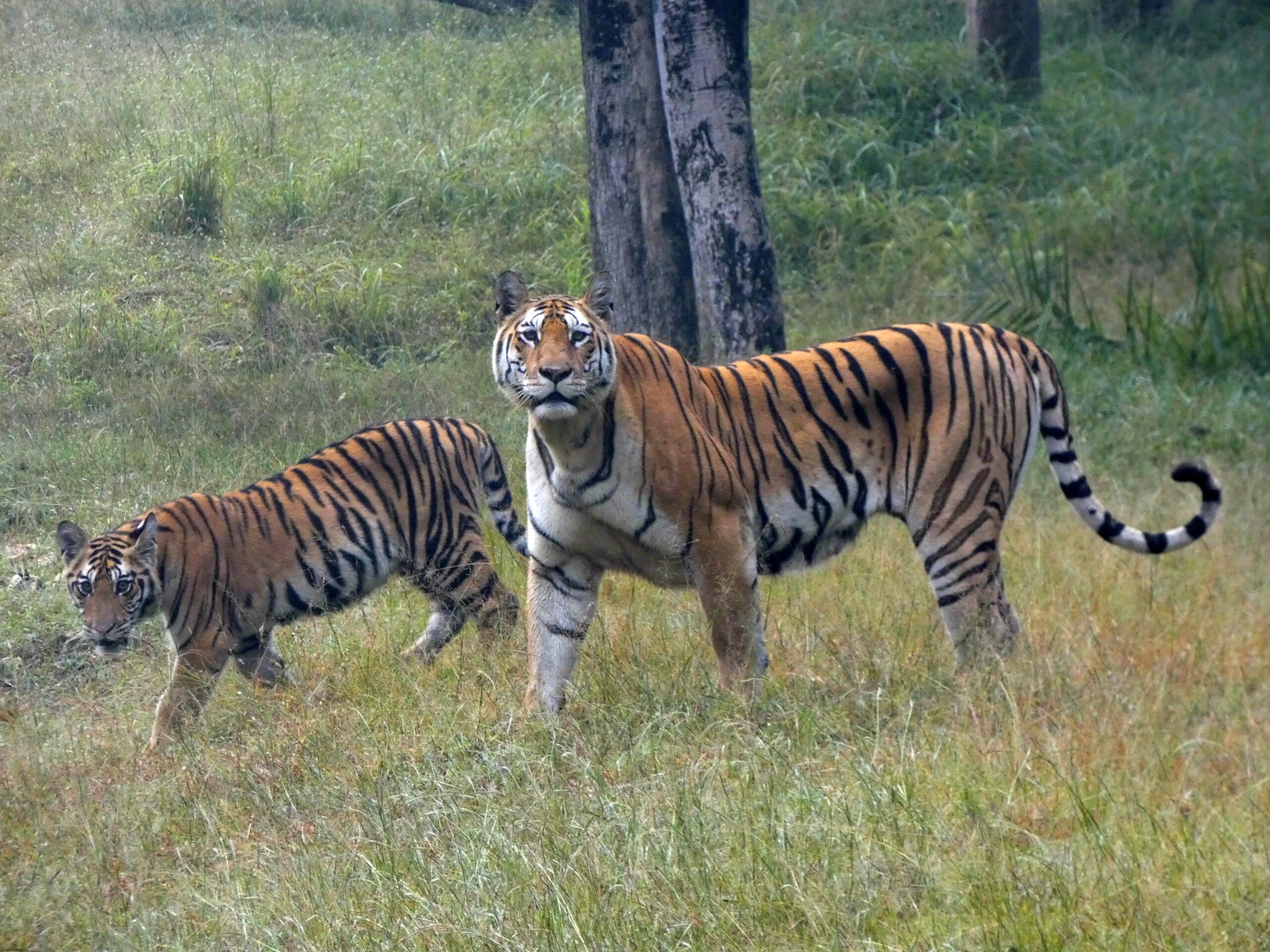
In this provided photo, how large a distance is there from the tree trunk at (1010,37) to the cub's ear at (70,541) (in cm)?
945

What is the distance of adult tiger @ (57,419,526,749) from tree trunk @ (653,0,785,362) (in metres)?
2.35

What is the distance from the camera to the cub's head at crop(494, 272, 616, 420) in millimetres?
4426

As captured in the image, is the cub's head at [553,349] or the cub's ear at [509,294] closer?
the cub's head at [553,349]

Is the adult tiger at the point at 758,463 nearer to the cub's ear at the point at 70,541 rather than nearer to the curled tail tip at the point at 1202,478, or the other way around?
the curled tail tip at the point at 1202,478

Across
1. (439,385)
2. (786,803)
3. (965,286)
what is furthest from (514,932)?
(965,286)

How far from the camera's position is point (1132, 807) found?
3.52 m

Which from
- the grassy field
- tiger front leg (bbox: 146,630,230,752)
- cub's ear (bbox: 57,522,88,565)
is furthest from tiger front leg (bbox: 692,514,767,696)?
cub's ear (bbox: 57,522,88,565)

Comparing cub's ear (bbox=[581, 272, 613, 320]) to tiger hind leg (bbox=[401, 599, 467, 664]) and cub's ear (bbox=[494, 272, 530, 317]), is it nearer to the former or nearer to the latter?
cub's ear (bbox=[494, 272, 530, 317])

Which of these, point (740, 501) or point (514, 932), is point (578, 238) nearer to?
point (740, 501)

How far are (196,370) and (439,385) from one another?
123 cm

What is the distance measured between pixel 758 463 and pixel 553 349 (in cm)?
87

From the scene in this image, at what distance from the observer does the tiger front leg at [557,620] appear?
4734mm

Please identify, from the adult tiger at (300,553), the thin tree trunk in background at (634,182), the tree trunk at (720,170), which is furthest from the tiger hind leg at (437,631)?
the thin tree trunk in background at (634,182)

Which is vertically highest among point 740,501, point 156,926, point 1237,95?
point 1237,95
